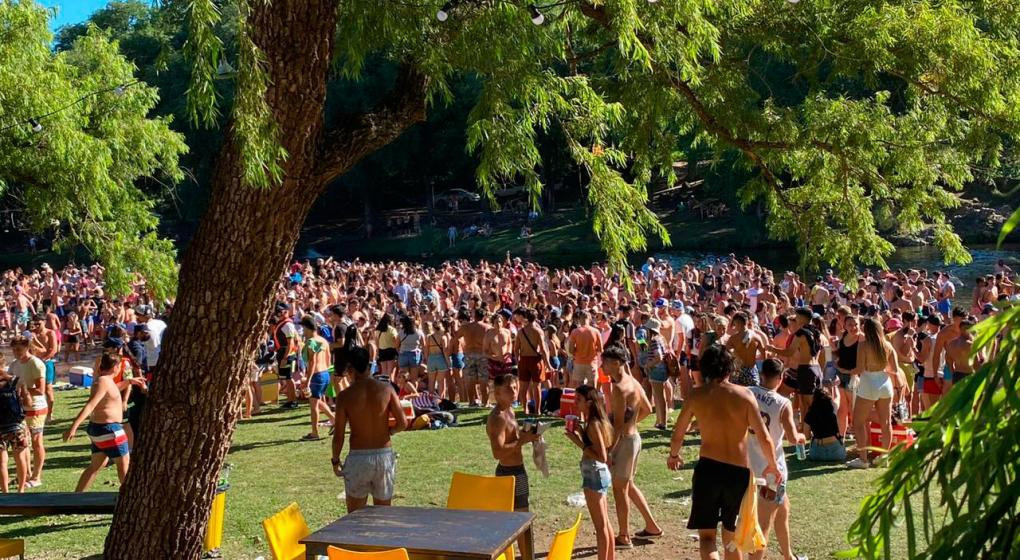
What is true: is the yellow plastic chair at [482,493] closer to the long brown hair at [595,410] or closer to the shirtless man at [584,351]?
the long brown hair at [595,410]

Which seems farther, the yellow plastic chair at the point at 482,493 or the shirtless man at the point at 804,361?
the shirtless man at the point at 804,361

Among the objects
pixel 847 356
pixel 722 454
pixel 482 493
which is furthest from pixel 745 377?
pixel 482 493

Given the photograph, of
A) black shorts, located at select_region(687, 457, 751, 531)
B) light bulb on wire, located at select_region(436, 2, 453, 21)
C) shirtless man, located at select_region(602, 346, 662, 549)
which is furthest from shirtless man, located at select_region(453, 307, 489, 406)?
light bulb on wire, located at select_region(436, 2, 453, 21)

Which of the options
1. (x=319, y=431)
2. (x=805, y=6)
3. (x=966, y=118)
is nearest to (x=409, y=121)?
(x=805, y=6)

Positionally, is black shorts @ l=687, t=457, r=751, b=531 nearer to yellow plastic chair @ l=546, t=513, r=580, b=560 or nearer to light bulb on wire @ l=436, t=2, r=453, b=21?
yellow plastic chair @ l=546, t=513, r=580, b=560

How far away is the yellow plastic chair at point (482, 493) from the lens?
7.00 metres

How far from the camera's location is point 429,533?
19.8 ft

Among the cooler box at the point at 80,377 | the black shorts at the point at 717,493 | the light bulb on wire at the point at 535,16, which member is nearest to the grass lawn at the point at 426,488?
the black shorts at the point at 717,493

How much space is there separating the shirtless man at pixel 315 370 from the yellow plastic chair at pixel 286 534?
6382 millimetres

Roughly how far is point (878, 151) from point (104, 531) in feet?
23.9

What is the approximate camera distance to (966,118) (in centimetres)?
725

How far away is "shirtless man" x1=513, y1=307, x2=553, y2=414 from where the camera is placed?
14250mm

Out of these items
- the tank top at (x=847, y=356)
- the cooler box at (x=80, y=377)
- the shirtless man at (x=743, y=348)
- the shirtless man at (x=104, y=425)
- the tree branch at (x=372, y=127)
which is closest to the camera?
the tree branch at (x=372, y=127)

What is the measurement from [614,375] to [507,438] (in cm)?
105
